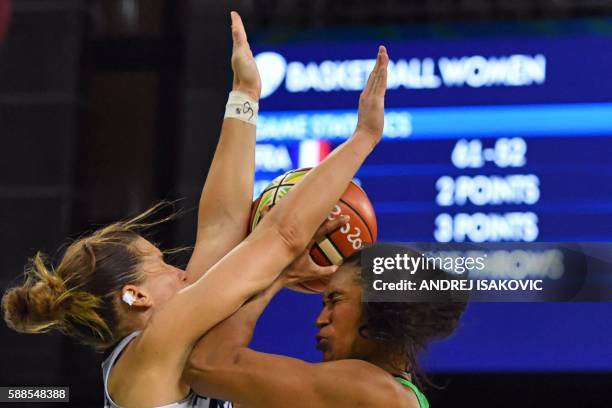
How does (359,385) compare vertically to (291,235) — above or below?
below

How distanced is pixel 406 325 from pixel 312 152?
1317 mm

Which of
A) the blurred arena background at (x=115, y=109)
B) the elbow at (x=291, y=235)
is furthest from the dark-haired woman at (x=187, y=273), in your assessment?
the blurred arena background at (x=115, y=109)

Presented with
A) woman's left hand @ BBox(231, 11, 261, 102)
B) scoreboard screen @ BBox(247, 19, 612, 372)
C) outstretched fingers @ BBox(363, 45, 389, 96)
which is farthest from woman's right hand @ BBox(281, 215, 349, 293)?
scoreboard screen @ BBox(247, 19, 612, 372)

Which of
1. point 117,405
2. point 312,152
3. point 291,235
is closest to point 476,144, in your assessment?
point 312,152

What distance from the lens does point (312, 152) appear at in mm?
3008

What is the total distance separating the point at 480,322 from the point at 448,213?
313 millimetres

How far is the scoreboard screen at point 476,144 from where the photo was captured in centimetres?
288

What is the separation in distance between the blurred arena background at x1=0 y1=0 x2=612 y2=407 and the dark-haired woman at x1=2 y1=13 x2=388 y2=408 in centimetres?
117

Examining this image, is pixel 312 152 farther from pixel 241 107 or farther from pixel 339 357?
pixel 339 357

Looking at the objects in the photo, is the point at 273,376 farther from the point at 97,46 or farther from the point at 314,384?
the point at 97,46

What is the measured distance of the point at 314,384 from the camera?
165cm

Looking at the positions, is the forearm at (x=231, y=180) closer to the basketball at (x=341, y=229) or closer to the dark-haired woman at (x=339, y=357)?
Result: the basketball at (x=341, y=229)

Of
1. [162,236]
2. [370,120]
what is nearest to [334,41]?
[162,236]

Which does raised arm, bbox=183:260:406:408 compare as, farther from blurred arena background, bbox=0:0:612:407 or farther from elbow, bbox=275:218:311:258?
blurred arena background, bbox=0:0:612:407
